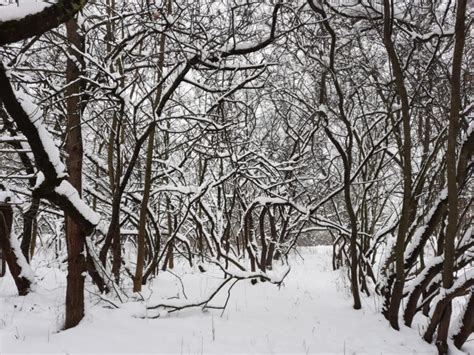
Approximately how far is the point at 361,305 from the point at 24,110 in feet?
17.9

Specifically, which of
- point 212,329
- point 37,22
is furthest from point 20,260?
point 37,22

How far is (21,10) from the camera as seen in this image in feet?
7.80

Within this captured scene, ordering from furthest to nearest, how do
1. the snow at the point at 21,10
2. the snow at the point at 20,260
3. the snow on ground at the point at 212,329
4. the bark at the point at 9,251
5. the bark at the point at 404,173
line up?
the snow at the point at 20,260 → the bark at the point at 9,251 → the bark at the point at 404,173 → the snow on ground at the point at 212,329 → the snow at the point at 21,10

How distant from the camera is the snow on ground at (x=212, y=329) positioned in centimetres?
389

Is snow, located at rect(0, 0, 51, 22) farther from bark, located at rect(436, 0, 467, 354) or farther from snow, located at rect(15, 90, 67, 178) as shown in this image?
bark, located at rect(436, 0, 467, 354)

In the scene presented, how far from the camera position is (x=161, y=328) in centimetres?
447

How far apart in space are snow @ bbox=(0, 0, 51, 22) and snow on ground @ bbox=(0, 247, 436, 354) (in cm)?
297

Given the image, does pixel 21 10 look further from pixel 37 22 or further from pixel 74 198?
pixel 74 198

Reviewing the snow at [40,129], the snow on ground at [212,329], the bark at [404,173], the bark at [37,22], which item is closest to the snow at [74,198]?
the snow at [40,129]

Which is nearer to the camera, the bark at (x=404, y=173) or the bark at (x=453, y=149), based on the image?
the bark at (x=453, y=149)

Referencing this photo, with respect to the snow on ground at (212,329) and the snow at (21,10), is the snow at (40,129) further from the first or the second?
the snow on ground at (212,329)

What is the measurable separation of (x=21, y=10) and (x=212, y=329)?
148 inches

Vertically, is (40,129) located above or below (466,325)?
above

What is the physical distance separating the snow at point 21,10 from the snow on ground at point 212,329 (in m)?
2.97
